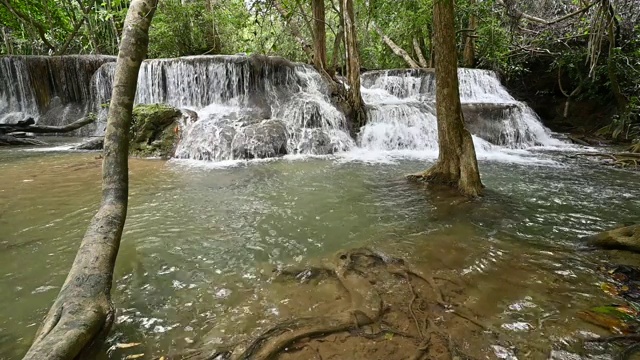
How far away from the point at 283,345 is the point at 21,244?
10.1 ft

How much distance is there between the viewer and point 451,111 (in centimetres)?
533

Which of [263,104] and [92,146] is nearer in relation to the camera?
[92,146]

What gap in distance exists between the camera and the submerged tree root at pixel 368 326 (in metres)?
2.02

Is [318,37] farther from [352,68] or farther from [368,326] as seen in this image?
[368,326]

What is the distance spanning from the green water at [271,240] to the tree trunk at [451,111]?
18.6 inches

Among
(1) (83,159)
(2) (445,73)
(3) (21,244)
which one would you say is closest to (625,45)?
(2) (445,73)

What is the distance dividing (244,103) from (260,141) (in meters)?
2.74

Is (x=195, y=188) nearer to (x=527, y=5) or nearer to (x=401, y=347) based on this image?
(x=401, y=347)

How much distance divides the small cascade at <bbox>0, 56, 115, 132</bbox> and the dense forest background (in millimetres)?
1995

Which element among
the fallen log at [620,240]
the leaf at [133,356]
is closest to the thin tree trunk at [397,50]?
the fallen log at [620,240]

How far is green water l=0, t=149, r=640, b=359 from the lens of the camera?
7.78 feet

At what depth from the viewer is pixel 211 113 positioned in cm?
1087

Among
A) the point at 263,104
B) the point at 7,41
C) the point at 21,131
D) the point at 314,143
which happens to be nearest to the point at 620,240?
the point at 314,143

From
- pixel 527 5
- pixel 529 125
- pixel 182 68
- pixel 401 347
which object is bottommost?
pixel 401 347
